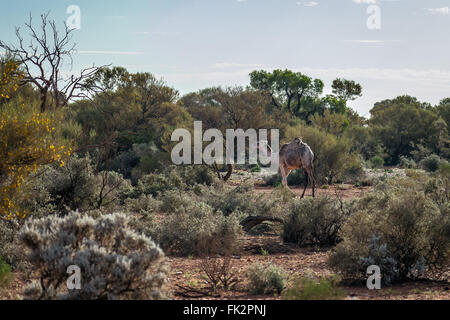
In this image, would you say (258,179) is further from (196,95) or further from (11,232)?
(196,95)

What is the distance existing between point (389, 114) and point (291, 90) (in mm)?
13941

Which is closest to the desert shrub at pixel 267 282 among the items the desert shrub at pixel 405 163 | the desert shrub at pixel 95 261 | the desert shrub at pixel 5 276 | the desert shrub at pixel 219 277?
the desert shrub at pixel 219 277

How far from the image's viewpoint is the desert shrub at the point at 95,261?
15.1 feet

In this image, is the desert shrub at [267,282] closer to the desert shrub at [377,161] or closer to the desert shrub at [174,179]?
the desert shrub at [174,179]

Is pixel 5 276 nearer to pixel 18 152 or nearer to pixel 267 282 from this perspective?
pixel 18 152

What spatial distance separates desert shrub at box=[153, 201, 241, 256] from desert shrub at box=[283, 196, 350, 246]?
1180 mm

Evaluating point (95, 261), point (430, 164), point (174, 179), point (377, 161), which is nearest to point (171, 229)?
point (95, 261)

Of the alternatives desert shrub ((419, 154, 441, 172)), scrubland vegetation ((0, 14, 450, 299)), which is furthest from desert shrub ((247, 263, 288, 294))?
desert shrub ((419, 154, 441, 172))

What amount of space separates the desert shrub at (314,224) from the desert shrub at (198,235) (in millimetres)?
1180

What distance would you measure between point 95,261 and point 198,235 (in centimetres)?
435

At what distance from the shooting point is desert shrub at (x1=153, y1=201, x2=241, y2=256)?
8898 millimetres

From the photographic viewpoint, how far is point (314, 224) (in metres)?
9.81

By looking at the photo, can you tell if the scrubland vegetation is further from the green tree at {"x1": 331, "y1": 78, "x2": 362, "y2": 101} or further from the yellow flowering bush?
the green tree at {"x1": 331, "y1": 78, "x2": 362, "y2": 101}

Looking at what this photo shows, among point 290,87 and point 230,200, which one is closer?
point 230,200
